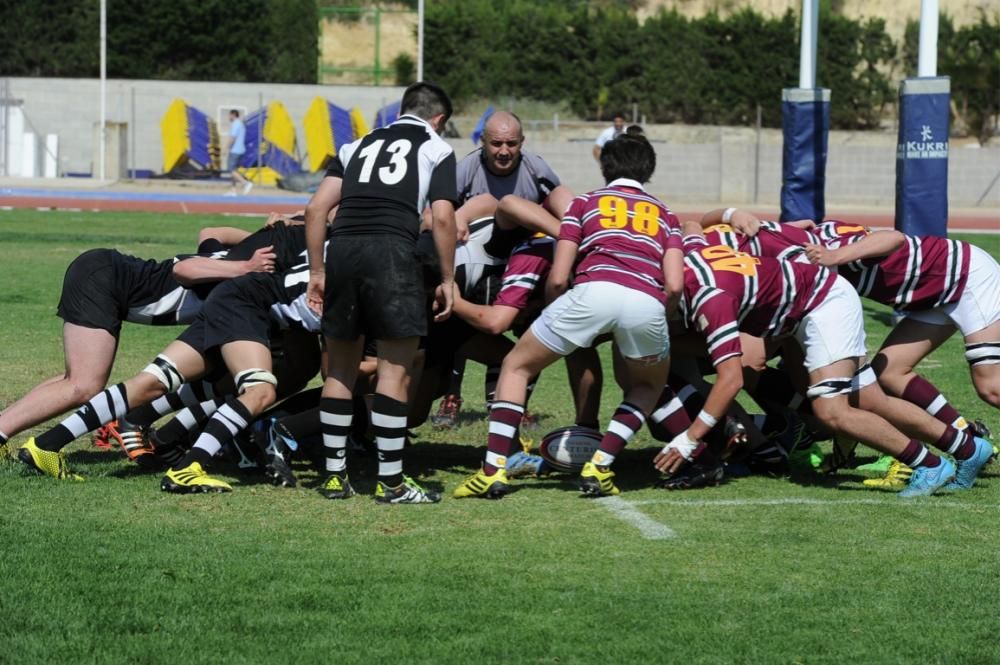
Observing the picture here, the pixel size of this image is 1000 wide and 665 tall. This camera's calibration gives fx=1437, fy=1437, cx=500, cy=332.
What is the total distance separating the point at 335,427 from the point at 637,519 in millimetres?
1474

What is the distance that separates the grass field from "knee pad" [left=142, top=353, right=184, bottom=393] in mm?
515

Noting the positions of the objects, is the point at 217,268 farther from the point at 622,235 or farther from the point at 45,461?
the point at 622,235

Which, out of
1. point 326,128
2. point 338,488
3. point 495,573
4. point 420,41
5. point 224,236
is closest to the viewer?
point 495,573

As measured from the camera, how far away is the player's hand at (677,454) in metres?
6.88

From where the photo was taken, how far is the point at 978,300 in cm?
734

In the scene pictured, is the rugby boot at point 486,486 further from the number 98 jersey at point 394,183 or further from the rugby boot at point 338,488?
the number 98 jersey at point 394,183

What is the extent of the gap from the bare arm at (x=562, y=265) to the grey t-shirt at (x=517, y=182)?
140 centimetres

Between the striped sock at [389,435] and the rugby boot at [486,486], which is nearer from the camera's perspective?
the striped sock at [389,435]

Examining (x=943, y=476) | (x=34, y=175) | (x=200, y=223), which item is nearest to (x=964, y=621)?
(x=943, y=476)

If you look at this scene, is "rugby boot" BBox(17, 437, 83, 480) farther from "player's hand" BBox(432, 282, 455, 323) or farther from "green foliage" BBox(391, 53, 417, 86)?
"green foliage" BBox(391, 53, 417, 86)

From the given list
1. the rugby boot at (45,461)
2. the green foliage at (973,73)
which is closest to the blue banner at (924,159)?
the rugby boot at (45,461)

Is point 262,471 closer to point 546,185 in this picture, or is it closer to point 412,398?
point 412,398

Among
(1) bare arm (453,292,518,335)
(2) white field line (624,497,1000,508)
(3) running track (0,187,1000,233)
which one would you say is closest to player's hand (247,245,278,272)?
(1) bare arm (453,292,518,335)

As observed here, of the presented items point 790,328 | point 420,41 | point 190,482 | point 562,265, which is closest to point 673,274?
point 562,265
